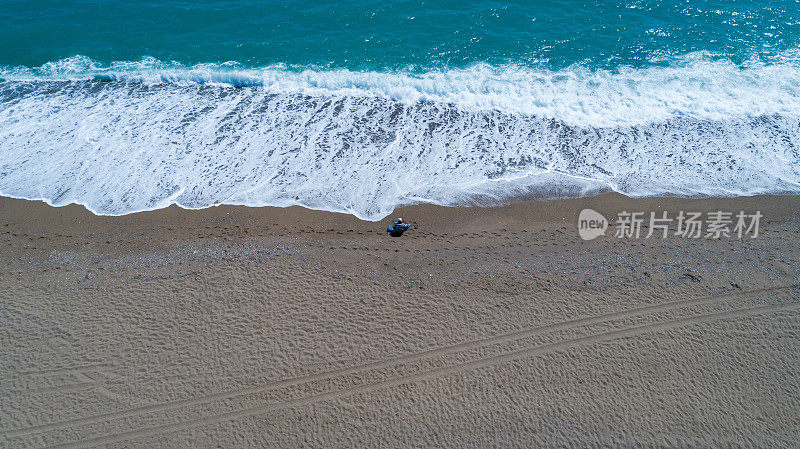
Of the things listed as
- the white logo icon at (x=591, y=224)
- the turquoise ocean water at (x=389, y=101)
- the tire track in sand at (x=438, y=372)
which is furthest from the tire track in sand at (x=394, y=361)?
the turquoise ocean water at (x=389, y=101)

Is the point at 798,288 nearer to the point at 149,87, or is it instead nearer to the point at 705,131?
the point at 705,131

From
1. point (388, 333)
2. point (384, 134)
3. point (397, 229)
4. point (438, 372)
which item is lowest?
point (438, 372)

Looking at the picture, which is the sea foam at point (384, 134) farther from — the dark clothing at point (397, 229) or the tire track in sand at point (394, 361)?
the tire track in sand at point (394, 361)

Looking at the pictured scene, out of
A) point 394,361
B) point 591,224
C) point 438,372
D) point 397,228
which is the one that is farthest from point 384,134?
point 438,372

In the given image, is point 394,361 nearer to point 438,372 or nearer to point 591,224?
point 438,372

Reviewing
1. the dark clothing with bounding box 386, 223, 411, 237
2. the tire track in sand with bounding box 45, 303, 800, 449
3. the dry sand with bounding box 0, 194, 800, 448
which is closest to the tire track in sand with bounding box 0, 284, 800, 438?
the dry sand with bounding box 0, 194, 800, 448

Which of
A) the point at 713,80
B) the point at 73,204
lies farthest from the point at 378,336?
the point at 713,80

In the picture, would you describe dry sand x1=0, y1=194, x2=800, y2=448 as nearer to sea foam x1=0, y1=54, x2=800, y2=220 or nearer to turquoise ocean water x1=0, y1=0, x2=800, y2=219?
Result: sea foam x1=0, y1=54, x2=800, y2=220
